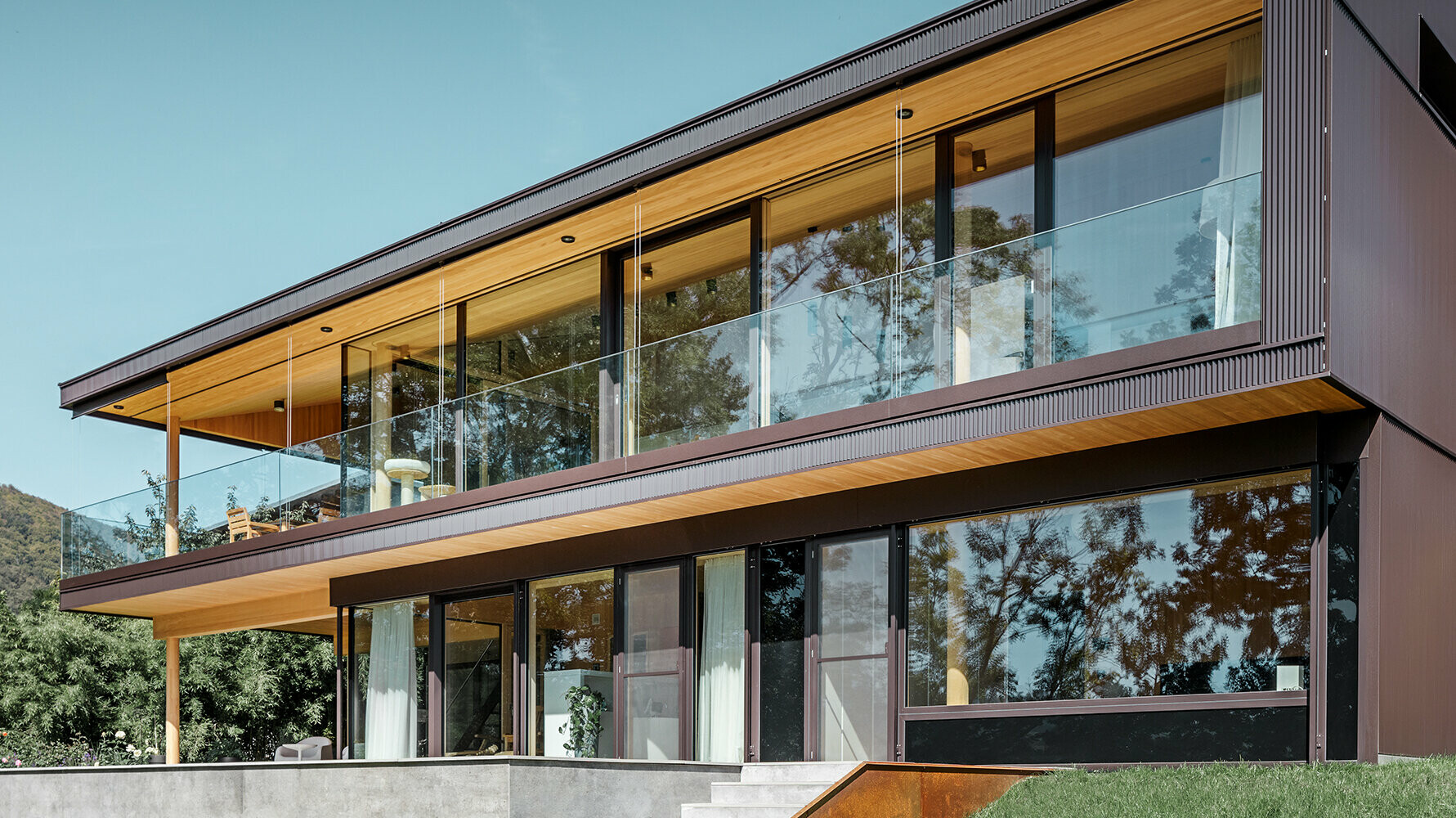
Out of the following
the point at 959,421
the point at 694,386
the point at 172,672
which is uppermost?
the point at 694,386

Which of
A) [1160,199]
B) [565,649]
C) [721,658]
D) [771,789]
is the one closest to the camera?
[1160,199]

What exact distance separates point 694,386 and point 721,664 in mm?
2710

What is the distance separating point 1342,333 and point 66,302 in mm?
55714

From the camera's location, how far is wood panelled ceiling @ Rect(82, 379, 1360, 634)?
8.87 meters

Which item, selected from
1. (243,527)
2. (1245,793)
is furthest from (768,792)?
(243,527)

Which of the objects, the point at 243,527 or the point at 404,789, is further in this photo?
the point at 243,527

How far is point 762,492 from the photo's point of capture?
39.4ft

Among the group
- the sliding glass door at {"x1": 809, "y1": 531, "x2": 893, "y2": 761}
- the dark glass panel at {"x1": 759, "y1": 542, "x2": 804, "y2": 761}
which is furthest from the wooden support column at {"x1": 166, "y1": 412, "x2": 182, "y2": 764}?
the sliding glass door at {"x1": 809, "y1": 531, "x2": 893, "y2": 761}

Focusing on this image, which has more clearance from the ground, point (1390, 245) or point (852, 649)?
point (1390, 245)

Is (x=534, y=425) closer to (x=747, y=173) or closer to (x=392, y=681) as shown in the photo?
(x=747, y=173)

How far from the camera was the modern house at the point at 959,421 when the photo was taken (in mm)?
8781

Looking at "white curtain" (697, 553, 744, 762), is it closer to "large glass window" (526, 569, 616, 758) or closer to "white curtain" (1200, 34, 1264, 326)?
"large glass window" (526, 569, 616, 758)

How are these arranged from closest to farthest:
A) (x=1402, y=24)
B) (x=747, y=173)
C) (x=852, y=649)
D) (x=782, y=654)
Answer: (x=1402, y=24) → (x=852, y=649) → (x=782, y=654) → (x=747, y=173)

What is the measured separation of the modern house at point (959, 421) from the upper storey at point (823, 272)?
4 centimetres
